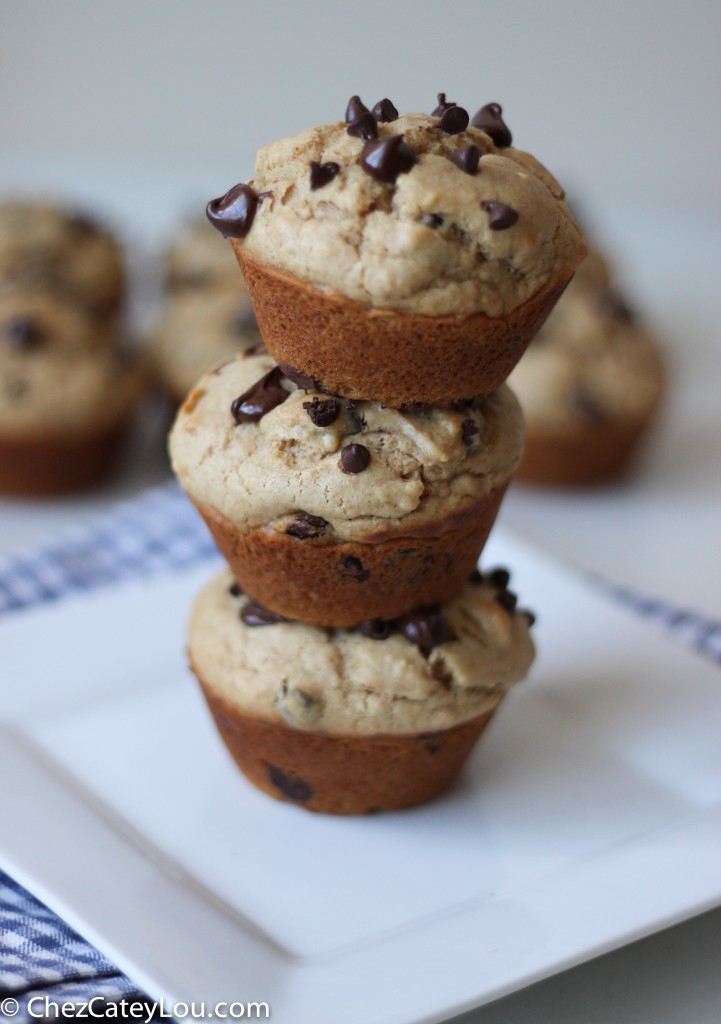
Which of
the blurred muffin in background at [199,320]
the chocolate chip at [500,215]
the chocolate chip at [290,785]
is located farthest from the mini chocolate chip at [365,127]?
the blurred muffin in background at [199,320]

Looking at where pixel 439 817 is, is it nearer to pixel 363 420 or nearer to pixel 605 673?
pixel 605 673

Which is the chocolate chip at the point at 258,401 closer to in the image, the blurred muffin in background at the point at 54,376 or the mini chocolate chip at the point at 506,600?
the mini chocolate chip at the point at 506,600

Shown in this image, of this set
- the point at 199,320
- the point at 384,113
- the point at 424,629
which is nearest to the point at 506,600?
the point at 424,629

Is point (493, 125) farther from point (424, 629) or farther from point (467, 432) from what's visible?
point (424, 629)

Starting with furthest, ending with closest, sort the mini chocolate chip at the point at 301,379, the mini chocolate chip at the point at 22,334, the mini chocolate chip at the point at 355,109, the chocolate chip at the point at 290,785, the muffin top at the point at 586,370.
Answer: the muffin top at the point at 586,370 → the mini chocolate chip at the point at 22,334 → the chocolate chip at the point at 290,785 → the mini chocolate chip at the point at 301,379 → the mini chocolate chip at the point at 355,109

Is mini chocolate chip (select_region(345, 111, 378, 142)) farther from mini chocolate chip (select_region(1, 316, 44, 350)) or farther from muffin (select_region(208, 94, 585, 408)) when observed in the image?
mini chocolate chip (select_region(1, 316, 44, 350))

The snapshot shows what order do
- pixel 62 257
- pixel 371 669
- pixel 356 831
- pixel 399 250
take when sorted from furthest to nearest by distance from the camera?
1. pixel 62 257
2. pixel 356 831
3. pixel 371 669
4. pixel 399 250

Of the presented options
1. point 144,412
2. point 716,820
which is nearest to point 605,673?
point 716,820
